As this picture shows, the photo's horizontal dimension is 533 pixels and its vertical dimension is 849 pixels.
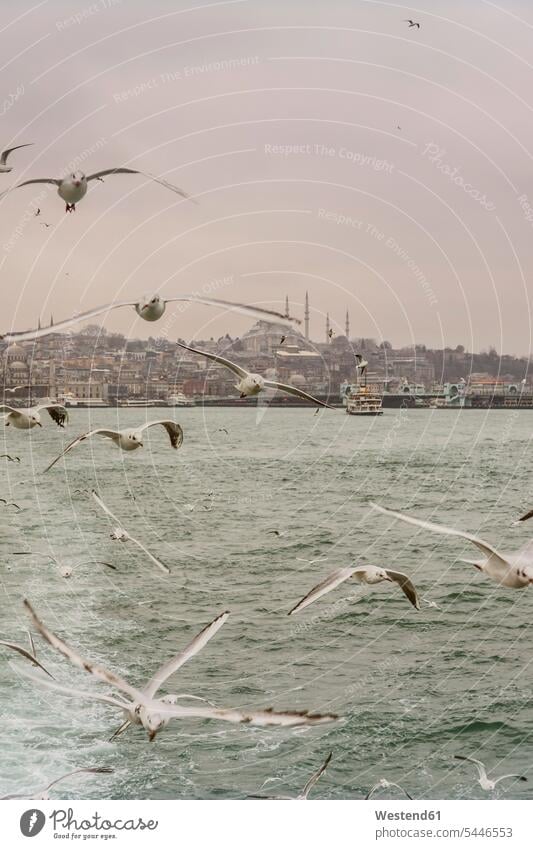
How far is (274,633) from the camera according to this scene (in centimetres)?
1106

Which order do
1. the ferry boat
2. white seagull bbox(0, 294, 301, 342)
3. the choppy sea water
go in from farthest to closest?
the ferry boat < the choppy sea water < white seagull bbox(0, 294, 301, 342)

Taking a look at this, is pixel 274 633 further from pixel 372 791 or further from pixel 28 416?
pixel 28 416

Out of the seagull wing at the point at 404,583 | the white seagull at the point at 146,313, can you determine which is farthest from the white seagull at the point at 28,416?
the seagull wing at the point at 404,583

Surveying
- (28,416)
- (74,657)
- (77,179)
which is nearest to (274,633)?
(28,416)

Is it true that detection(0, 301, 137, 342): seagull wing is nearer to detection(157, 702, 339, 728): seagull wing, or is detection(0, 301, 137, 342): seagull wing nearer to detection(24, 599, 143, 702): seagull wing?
detection(24, 599, 143, 702): seagull wing

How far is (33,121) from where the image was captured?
8719 millimetres

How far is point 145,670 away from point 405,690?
2.38m

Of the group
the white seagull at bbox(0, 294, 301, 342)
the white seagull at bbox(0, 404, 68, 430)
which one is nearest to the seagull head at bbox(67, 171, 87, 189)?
the white seagull at bbox(0, 294, 301, 342)

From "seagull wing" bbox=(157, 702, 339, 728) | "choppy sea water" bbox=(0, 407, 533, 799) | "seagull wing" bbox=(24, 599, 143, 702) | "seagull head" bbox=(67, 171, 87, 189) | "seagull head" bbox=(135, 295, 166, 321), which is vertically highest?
"seagull head" bbox=(67, 171, 87, 189)
